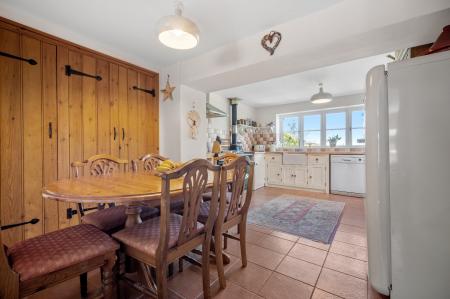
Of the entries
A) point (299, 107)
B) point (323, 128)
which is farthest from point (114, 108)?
point (323, 128)

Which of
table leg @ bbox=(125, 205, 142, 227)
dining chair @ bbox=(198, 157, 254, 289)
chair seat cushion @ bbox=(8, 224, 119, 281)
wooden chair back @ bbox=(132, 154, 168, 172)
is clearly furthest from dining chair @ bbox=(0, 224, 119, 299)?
wooden chair back @ bbox=(132, 154, 168, 172)

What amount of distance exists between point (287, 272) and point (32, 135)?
277 cm

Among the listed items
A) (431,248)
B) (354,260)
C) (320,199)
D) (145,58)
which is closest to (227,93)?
(145,58)

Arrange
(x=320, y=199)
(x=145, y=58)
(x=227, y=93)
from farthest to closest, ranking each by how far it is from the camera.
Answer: (x=227, y=93), (x=320, y=199), (x=145, y=58)

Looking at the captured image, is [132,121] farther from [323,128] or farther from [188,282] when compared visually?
[323,128]

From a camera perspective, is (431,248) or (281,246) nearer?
(431,248)

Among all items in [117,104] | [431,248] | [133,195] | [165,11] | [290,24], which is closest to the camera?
[133,195]

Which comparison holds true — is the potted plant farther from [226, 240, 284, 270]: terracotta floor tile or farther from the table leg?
the table leg

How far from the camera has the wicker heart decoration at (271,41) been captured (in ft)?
6.93

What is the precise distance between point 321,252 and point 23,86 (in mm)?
3391

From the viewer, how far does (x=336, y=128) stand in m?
5.05

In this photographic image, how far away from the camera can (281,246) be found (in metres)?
2.06

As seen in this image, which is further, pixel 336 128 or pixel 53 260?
pixel 336 128

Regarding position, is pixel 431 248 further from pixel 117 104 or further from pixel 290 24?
pixel 117 104
